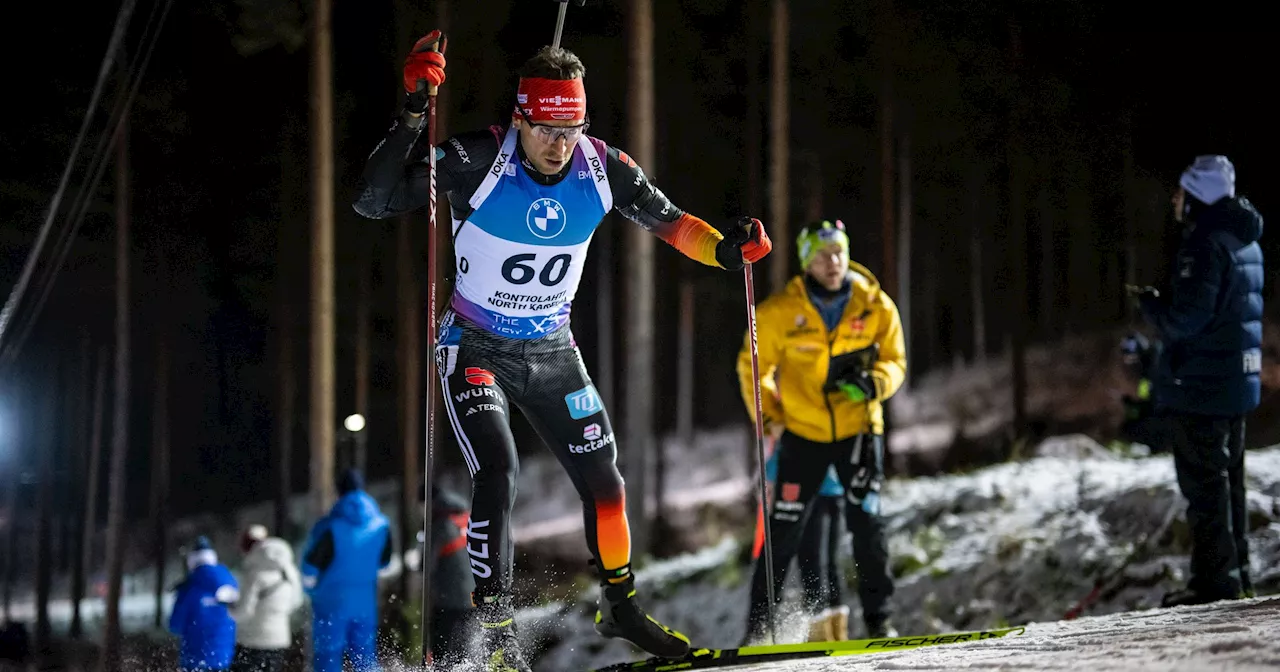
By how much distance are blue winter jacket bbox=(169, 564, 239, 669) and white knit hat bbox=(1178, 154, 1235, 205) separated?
228 inches

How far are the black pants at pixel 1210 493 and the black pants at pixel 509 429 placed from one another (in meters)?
2.98

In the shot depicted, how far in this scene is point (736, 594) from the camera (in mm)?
9586

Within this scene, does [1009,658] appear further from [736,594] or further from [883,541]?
[736,594]

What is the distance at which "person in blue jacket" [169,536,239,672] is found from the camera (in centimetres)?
669

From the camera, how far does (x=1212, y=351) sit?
543cm

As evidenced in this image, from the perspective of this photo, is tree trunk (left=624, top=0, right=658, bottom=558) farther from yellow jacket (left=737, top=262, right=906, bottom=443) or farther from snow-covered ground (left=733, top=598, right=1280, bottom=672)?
snow-covered ground (left=733, top=598, right=1280, bottom=672)

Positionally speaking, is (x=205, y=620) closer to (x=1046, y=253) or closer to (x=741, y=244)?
(x=741, y=244)

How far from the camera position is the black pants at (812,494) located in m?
5.95

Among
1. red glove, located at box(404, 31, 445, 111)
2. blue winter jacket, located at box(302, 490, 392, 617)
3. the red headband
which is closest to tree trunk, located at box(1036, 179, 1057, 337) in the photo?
blue winter jacket, located at box(302, 490, 392, 617)

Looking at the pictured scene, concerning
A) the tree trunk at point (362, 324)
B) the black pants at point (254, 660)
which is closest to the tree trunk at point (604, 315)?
the tree trunk at point (362, 324)

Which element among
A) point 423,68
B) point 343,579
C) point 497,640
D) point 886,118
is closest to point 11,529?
point 343,579

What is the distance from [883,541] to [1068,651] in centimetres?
258

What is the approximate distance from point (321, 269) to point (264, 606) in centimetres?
415

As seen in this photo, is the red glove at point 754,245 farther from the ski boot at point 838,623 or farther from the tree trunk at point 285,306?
the tree trunk at point 285,306
